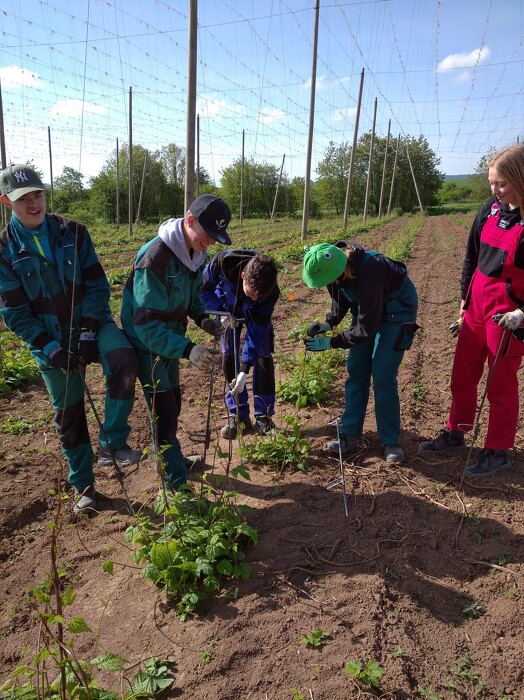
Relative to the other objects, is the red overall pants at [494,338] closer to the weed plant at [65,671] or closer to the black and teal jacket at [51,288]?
the black and teal jacket at [51,288]

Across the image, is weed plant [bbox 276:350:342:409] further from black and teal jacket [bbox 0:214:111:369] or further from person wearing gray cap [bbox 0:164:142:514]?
black and teal jacket [bbox 0:214:111:369]

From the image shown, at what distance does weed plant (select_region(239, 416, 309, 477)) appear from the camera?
11.6 ft

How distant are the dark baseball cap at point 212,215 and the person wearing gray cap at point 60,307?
68 cm

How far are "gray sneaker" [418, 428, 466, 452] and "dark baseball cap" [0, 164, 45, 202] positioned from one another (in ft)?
10.0

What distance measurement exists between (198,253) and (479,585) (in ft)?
7.48

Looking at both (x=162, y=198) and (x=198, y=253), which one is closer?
(x=198, y=253)

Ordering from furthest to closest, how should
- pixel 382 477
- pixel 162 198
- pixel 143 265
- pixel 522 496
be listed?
1. pixel 162 198
2. pixel 382 477
3. pixel 522 496
4. pixel 143 265

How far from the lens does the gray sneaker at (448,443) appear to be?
3.68 m

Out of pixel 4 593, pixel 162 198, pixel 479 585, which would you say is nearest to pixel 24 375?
pixel 4 593

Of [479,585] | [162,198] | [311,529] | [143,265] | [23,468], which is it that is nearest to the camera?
[479,585]

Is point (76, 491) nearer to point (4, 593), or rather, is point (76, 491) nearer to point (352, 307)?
point (4, 593)

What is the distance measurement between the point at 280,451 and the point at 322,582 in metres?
1.19

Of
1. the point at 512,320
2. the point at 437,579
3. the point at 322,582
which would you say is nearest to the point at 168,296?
the point at 322,582

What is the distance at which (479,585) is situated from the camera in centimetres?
249
